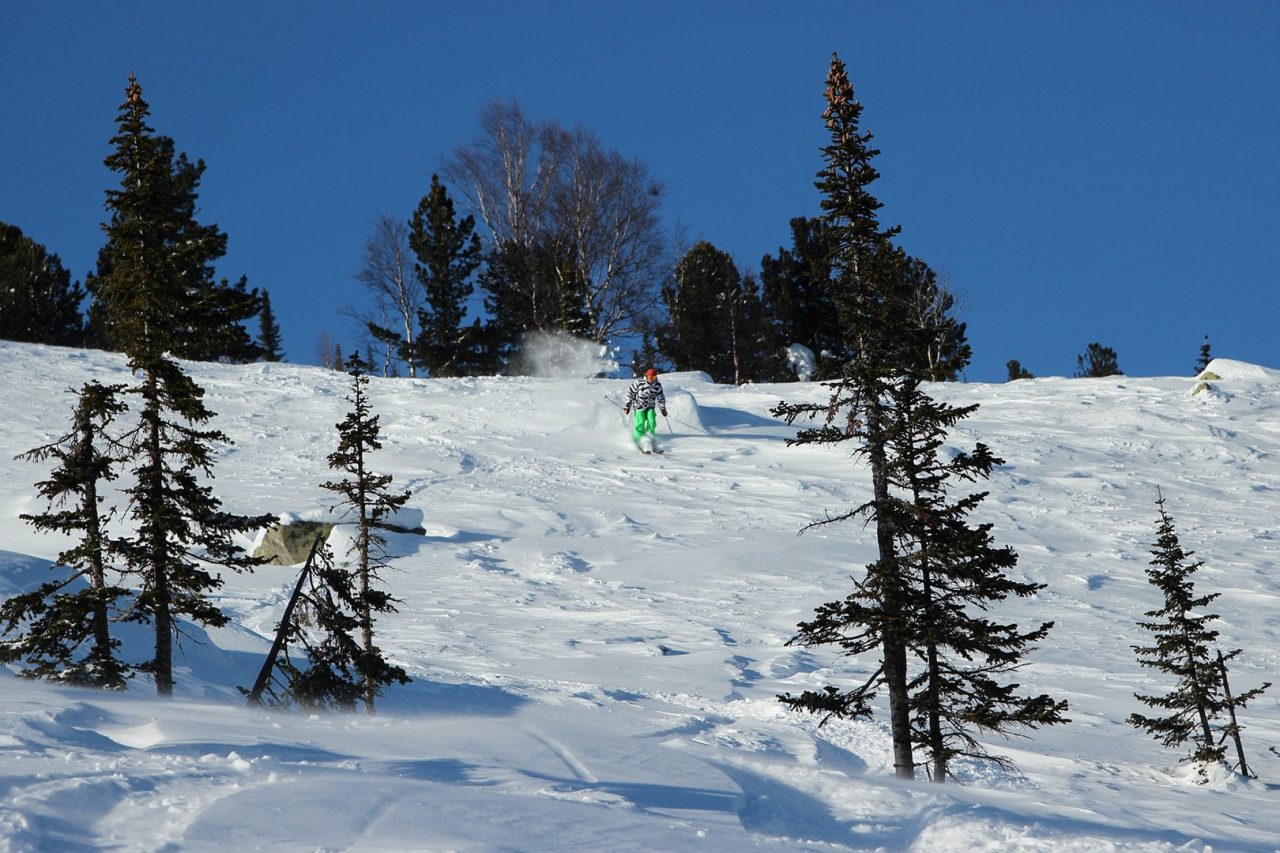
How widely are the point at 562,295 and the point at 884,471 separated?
36610 millimetres

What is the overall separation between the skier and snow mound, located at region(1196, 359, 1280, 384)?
2039cm

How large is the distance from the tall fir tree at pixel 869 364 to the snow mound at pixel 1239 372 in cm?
3094

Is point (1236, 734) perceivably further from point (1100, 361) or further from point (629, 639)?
point (1100, 361)

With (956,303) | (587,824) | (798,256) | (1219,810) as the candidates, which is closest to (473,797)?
(587,824)

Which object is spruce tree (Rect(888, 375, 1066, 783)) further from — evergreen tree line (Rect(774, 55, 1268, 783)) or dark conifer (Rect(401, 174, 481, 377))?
dark conifer (Rect(401, 174, 481, 377))

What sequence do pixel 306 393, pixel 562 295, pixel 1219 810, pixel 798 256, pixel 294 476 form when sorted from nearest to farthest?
1. pixel 1219 810
2. pixel 294 476
3. pixel 306 393
4. pixel 562 295
5. pixel 798 256

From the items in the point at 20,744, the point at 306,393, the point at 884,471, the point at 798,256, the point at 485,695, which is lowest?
the point at 485,695

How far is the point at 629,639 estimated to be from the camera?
14805 mm

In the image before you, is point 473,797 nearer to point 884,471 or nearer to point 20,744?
point 20,744

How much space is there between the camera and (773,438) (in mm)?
29000

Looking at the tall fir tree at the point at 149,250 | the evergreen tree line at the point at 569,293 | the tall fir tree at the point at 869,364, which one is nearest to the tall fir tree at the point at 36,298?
the evergreen tree line at the point at 569,293

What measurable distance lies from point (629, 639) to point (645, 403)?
40.0 ft

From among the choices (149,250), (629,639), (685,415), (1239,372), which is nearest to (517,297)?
(685,415)

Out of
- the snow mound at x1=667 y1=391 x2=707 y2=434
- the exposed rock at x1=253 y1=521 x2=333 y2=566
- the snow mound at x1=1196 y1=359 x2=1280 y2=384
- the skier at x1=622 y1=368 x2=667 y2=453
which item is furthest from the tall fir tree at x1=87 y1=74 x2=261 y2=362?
the snow mound at x1=1196 y1=359 x2=1280 y2=384
